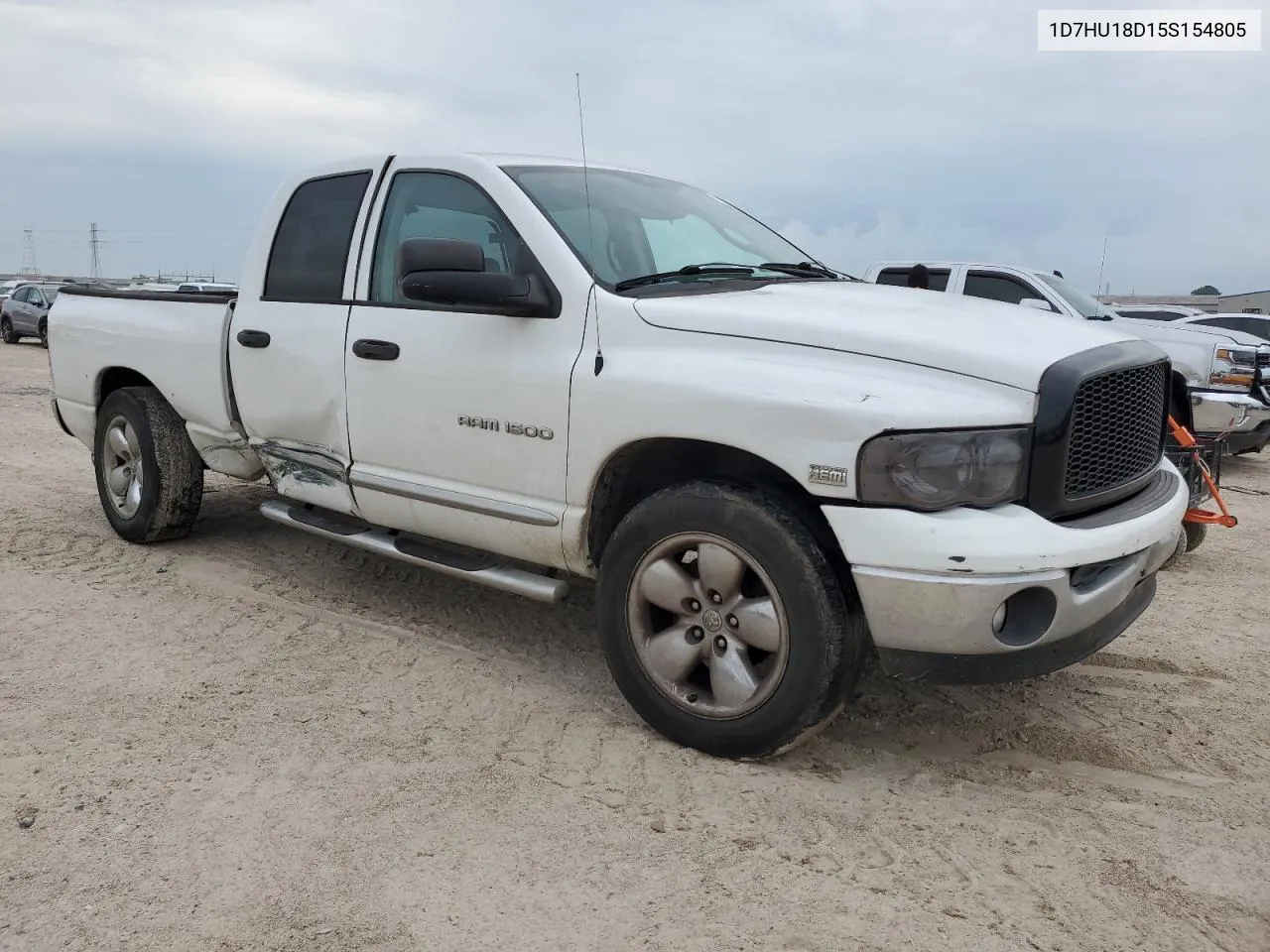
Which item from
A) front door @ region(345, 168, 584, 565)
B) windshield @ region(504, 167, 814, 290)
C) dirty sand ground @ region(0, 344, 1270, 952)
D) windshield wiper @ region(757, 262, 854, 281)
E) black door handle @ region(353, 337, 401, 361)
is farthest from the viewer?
windshield wiper @ region(757, 262, 854, 281)

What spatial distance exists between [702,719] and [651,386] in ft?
3.45

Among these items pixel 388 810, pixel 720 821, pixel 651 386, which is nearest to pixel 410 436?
pixel 651 386

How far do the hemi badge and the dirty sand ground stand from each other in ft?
3.11

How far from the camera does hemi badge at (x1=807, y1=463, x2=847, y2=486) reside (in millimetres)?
2805

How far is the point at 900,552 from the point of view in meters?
2.75

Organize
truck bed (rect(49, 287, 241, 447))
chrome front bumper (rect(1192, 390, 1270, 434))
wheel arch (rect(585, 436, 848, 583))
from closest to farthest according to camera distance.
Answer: wheel arch (rect(585, 436, 848, 583)) → truck bed (rect(49, 287, 241, 447)) → chrome front bumper (rect(1192, 390, 1270, 434))

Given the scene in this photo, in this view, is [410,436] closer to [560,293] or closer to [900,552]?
[560,293]

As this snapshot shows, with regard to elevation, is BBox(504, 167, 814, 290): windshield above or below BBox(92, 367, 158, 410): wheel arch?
above

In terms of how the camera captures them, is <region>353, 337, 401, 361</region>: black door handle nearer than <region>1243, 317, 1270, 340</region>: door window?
Yes

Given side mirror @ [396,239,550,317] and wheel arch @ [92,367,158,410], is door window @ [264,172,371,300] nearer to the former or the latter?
side mirror @ [396,239,550,317]

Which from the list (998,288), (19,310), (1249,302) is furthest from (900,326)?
(1249,302)

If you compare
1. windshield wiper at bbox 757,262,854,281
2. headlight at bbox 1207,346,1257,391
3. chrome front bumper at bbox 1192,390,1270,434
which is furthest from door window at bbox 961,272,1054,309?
windshield wiper at bbox 757,262,854,281

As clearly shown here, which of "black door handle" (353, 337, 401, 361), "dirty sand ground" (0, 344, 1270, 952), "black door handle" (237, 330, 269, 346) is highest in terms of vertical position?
"black door handle" (237, 330, 269, 346)

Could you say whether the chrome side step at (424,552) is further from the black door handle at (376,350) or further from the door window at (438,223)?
the door window at (438,223)
